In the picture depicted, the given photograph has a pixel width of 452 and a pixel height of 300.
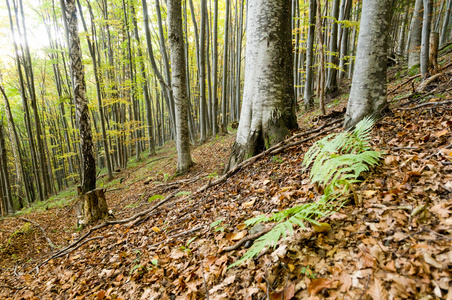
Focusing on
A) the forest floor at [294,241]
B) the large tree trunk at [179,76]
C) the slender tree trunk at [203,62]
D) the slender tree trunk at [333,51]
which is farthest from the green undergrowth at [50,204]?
the slender tree trunk at [333,51]

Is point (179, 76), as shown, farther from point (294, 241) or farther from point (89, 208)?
point (294, 241)

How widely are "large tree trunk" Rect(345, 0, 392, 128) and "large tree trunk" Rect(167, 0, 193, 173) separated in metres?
4.94

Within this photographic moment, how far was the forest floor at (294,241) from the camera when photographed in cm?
123

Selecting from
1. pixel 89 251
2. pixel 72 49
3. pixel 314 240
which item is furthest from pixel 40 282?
pixel 72 49

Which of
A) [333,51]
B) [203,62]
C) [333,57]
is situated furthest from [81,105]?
[333,51]

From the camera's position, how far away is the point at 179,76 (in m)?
6.63

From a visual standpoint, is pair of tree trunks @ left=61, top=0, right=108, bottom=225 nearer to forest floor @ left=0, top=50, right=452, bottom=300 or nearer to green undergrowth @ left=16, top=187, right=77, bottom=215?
forest floor @ left=0, top=50, right=452, bottom=300

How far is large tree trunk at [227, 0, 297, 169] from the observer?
12.1ft

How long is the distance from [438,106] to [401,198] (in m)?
2.14

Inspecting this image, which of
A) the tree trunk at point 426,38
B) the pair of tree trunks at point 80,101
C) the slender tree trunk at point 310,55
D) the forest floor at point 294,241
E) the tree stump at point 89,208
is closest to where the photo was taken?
the forest floor at point 294,241

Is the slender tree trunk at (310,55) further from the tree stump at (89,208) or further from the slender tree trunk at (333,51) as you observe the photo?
the tree stump at (89,208)

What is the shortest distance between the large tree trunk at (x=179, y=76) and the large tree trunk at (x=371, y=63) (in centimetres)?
494

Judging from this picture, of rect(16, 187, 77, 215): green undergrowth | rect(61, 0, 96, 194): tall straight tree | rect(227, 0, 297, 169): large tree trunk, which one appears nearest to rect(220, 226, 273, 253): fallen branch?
rect(227, 0, 297, 169): large tree trunk

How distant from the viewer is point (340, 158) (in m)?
1.96
